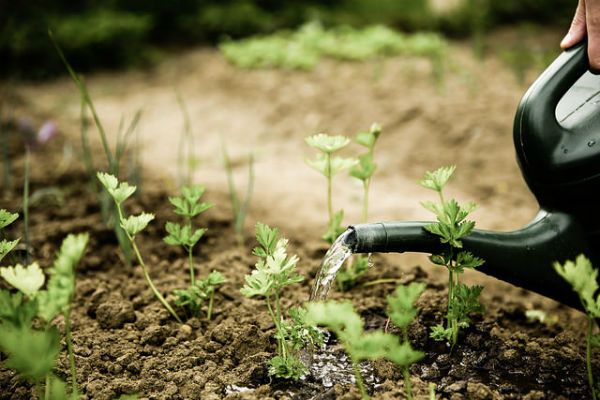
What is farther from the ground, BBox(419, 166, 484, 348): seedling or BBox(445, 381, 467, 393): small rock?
BBox(419, 166, 484, 348): seedling

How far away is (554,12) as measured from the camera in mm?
6246

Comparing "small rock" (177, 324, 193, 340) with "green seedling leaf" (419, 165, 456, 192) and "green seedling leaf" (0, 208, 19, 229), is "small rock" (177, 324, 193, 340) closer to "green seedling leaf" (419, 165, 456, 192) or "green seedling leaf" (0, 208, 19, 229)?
"green seedling leaf" (0, 208, 19, 229)

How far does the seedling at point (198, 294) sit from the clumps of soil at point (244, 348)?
0.13ft

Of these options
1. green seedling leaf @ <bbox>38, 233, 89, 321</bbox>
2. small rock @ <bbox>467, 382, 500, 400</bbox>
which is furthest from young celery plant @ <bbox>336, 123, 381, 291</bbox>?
→ green seedling leaf @ <bbox>38, 233, 89, 321</bbox>

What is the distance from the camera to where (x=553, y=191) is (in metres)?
1.42

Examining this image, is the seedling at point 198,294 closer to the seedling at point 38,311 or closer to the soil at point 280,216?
the soil at point 280,216

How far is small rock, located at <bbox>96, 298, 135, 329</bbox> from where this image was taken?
1625 mm

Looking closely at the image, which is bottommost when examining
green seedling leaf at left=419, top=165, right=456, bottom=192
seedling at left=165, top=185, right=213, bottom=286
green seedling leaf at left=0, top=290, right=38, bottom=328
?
green seedling leaf at left=0, top=290, right=38, bottom=328

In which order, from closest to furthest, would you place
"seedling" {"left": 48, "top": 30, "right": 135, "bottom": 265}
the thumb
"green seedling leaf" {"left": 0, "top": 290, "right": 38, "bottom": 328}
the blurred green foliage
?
"green seedling leaf" {"left": 0, "top": 290, "right": 38, "bottom": 328} < the thumb < "seedling" {"left": 48, "top": 30, "right": 135, "bottom": 265} < the blurred green foliage

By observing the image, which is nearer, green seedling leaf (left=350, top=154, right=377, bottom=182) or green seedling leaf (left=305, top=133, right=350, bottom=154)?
green seedling leaf (left=305, top=133, right=350, bottom=154)

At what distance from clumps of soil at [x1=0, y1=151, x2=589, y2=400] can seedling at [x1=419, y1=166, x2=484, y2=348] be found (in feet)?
0.27

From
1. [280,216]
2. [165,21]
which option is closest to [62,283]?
[280,216]

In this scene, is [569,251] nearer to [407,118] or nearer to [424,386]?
[424,386]

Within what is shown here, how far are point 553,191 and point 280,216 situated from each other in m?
1.44
